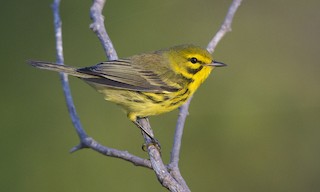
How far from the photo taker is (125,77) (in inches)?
172

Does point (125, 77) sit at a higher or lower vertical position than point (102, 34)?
lower

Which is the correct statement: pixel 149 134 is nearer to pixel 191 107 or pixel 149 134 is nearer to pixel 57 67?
pixel 57 67

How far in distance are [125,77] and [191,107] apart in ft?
5.27

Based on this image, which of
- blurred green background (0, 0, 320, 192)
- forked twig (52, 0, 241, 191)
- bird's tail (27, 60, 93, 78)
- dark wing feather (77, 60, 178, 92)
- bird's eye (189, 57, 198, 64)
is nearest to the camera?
forked twig (52, 0, 241, 191)

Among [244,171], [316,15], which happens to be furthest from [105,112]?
[316,15]

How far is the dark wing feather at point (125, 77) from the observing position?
165 inches

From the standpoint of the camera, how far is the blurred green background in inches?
215

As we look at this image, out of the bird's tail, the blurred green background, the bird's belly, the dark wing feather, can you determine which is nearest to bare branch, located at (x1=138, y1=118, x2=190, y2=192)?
the bird's belly

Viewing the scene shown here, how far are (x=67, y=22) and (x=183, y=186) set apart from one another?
3.44 meters

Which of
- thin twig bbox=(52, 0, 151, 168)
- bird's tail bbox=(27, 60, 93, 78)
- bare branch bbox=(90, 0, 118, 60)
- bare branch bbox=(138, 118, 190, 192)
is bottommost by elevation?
bare branch bbox=(138, 118, 190, 192)

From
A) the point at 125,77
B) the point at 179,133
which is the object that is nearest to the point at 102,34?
the point at 125,77

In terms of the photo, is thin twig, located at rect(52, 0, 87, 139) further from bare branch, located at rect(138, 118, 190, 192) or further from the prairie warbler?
bare branch, located at rect(138, 118, 190, 192)

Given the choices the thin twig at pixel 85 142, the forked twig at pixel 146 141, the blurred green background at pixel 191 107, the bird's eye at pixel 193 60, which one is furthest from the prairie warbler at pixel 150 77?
the blurred green background at pixel 191 107

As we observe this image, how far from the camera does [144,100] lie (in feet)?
14.2
